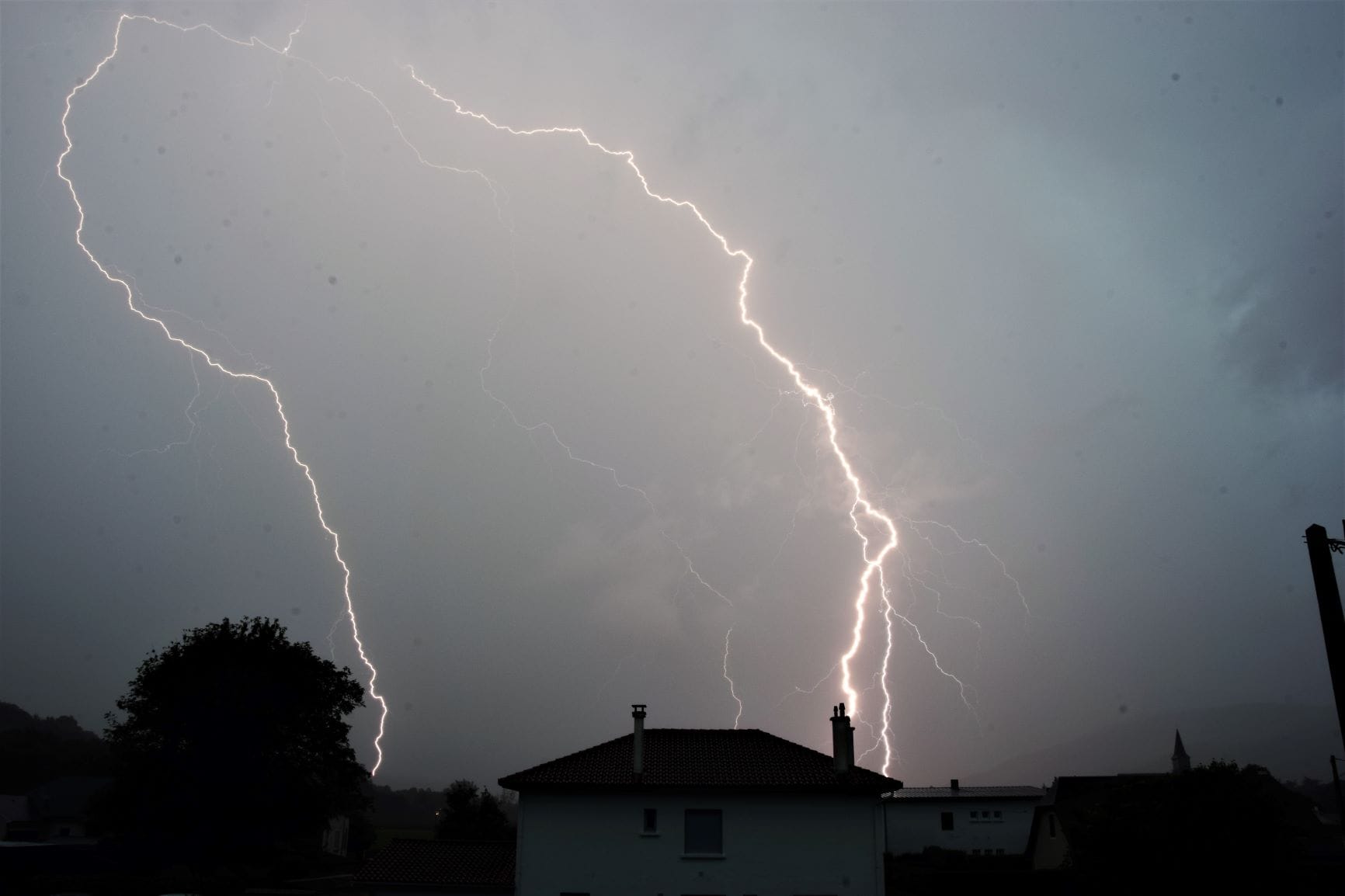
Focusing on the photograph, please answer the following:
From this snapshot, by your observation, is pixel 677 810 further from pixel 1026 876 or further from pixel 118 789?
pixel 118 789

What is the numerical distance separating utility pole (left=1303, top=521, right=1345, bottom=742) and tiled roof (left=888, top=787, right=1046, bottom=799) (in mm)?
39512

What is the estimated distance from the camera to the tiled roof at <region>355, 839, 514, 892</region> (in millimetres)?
23016

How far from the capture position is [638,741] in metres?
23.0

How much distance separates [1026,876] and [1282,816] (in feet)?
27.4

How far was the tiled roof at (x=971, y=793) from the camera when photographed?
49969mm

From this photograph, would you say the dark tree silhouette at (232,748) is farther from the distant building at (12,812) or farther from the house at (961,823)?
the distant building at (12,812)

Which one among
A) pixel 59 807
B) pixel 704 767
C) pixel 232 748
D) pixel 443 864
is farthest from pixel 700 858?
pixel 59 807

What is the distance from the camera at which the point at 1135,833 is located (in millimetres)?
18156

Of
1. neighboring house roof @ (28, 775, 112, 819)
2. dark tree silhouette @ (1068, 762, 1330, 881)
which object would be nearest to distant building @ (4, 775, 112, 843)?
neighboring house roof @ (28, 775, 112, 819)

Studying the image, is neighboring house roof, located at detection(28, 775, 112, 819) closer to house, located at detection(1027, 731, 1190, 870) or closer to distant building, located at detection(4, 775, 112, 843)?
distant building, located at detection(4, 775, 112, 843)

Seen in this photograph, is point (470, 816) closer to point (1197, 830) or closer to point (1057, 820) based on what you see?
point (1057, 820)

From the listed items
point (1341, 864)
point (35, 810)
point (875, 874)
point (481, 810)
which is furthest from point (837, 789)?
point (35, 810)

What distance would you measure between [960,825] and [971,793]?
15.7 feet

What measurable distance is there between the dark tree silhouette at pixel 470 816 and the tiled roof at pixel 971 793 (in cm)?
1994
